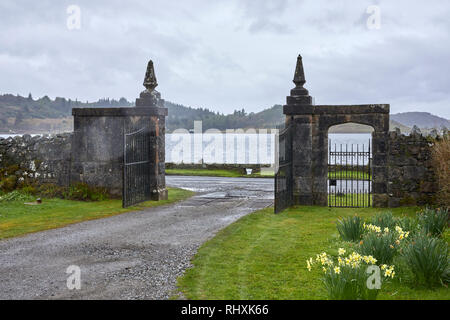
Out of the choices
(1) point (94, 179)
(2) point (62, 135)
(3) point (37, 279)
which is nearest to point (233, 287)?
(3) point (37, 279)

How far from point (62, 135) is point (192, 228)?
7735 mm

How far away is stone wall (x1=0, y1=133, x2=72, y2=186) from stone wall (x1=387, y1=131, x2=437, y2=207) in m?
10.7

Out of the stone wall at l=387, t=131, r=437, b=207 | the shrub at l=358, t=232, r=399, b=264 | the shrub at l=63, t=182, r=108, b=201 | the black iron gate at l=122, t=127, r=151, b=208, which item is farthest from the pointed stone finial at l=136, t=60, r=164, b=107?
the shrub at l=358, t=232, r=399, b=264

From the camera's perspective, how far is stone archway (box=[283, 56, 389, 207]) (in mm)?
13633

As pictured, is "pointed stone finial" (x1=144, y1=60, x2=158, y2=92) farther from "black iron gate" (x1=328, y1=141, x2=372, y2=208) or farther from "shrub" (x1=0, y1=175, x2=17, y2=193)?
"black iron gate" (x1=328, y1=141, x2=372, y2=208)

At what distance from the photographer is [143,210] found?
1317 centimetres

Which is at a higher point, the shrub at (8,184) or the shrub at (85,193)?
the shrub at (8,184)

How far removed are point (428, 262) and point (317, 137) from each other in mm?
8327

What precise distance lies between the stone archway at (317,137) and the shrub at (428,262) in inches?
307

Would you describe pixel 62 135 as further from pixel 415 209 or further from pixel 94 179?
→ pixel 415 209

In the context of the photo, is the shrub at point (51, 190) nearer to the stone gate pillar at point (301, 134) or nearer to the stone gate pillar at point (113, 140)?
the stone gate pillar at point (113, 140)

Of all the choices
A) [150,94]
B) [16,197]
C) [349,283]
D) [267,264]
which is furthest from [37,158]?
[349,283]

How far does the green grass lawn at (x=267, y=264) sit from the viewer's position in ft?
19.4

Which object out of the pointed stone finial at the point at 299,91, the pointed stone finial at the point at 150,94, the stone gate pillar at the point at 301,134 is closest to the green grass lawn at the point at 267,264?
the stone gate pillar at the point at 301,134
